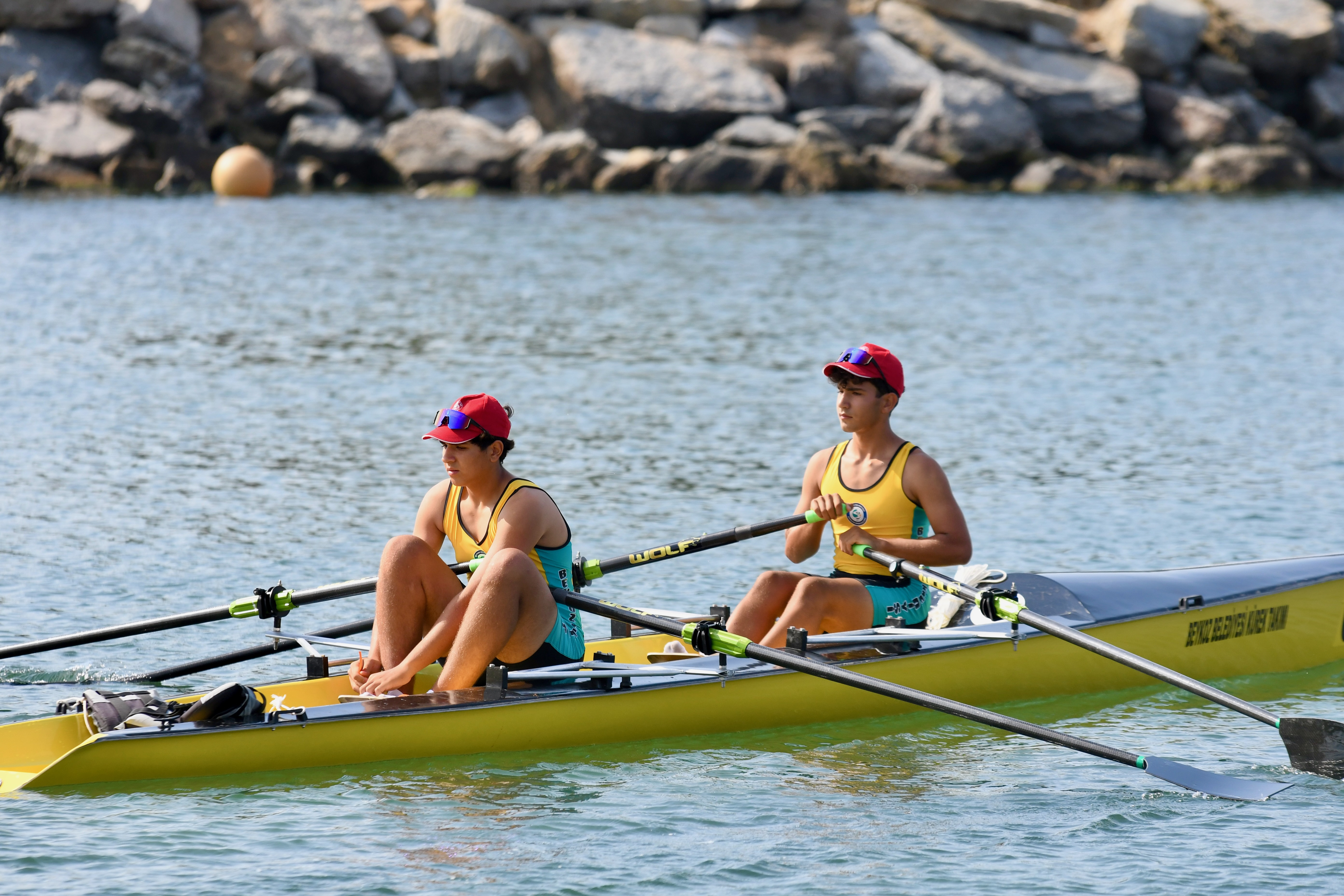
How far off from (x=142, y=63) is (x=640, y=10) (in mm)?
12787

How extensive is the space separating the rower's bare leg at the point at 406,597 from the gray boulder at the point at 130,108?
34.7 metres

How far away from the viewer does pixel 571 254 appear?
2941 centimetres

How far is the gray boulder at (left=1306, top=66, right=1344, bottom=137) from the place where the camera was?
4509cm

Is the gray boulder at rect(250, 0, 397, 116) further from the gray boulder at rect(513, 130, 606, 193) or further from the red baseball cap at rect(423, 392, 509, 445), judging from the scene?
the red baseball cap at rect(423, 392, 509, 445)

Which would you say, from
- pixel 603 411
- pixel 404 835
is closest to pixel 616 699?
pixel 404 835

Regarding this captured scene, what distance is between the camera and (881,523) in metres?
8.29

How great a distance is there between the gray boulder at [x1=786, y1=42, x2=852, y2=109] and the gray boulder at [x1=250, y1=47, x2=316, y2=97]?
1236 cm

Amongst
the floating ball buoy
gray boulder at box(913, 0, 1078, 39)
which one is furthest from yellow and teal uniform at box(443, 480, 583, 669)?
gray boulder at box(913, 0, 1078, 39)

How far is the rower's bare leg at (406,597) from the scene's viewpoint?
7.43 m

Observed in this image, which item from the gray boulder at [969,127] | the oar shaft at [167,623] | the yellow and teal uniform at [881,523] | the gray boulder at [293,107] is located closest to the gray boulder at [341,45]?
the gray boulder at [293,107]

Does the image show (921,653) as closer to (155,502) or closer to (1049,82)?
(155,502)

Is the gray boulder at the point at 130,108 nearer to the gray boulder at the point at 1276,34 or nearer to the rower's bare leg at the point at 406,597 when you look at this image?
Answer: the gray boulder at the point at 1276,34

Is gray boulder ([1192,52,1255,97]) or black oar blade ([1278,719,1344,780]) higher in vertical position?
gray boulder ([1192,52,1255,97])

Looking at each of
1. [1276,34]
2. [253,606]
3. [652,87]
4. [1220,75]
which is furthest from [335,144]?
[253,606]
